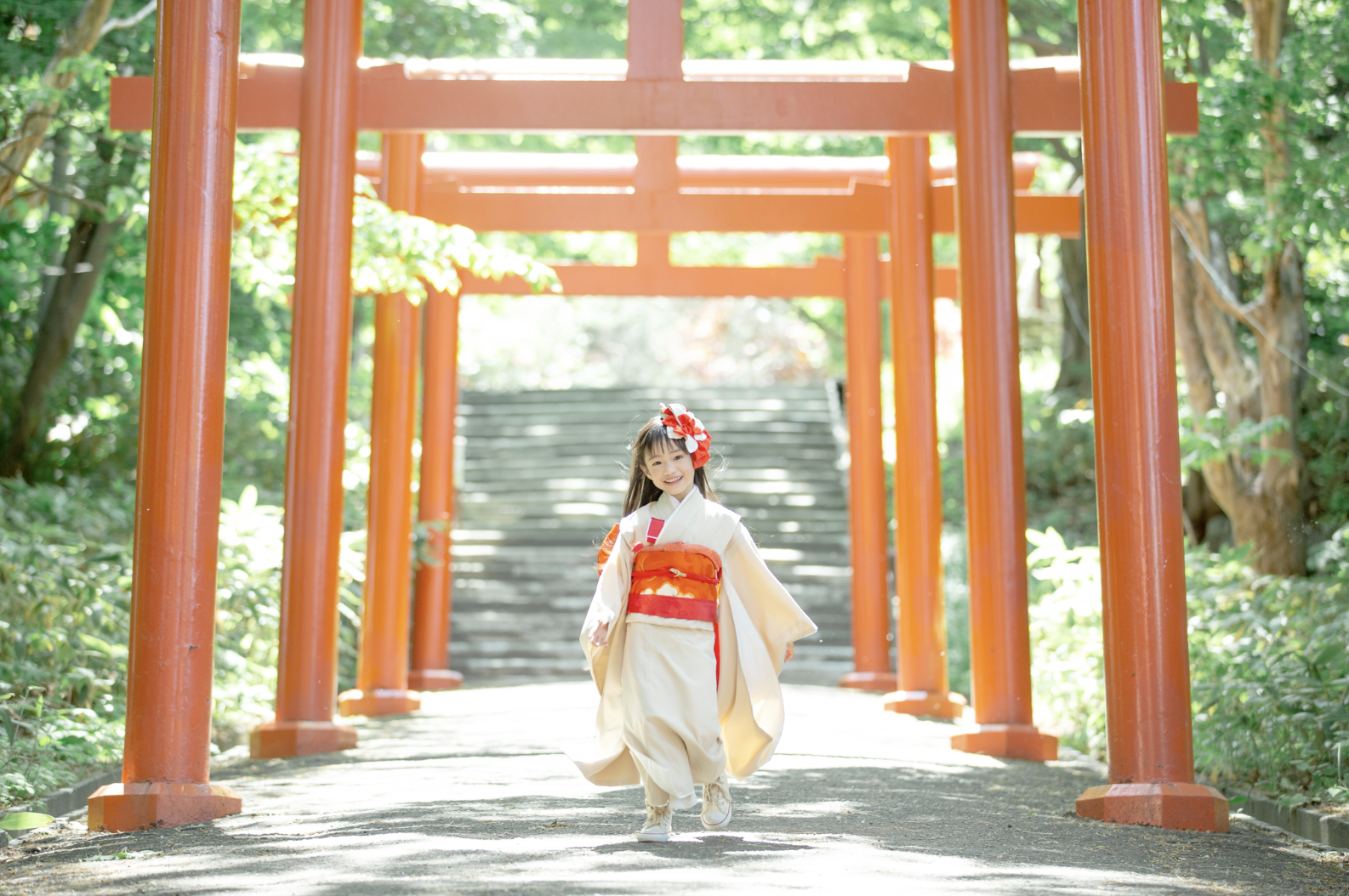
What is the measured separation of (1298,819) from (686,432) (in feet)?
8.57

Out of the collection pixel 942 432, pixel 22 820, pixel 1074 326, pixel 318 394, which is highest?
pixel 1074 326

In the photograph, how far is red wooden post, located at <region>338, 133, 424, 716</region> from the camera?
814 centimetres

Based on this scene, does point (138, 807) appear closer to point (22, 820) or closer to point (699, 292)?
point (22, 820)

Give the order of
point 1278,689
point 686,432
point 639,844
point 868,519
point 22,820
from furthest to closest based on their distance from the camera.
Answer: point 868,519, point 1278,689, point 686,432, point 22,820, point 639,844

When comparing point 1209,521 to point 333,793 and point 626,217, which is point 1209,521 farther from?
point 333,793

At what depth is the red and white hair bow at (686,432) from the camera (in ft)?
13.4

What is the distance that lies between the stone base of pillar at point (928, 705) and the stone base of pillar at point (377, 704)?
299 cm

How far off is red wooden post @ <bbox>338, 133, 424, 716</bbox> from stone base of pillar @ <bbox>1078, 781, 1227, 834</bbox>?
15.7 ft

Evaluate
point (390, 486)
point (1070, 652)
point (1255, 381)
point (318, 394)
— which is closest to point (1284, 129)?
point (1255, 381)

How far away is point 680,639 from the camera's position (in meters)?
4.00

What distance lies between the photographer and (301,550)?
20.2ft

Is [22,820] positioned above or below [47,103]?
below

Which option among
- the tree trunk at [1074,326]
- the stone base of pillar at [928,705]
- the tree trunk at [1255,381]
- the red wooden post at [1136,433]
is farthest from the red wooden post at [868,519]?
the red wooden post at [1136,433]

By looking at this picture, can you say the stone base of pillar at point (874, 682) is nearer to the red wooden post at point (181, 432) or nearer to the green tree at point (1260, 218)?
the green tree at point (1260, 218)
